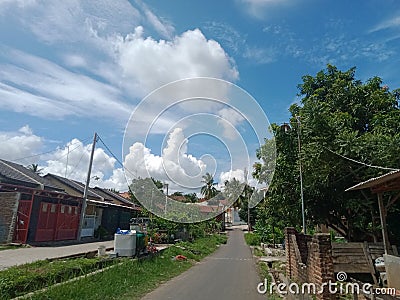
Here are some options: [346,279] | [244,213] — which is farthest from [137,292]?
[244,213]

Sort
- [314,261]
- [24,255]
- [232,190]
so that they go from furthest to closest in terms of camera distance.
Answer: [232,190], [24,255], [314,261]

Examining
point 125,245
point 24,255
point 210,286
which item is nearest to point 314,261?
point 210,286

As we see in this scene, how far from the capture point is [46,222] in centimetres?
1451

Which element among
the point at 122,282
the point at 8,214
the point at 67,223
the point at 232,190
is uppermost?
the point at 232,190

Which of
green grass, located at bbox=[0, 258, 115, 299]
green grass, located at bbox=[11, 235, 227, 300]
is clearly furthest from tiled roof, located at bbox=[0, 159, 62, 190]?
green grass, located at bbox=[0, 258, 115, 299]

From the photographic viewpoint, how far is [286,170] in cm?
1150

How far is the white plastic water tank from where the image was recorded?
388 inches

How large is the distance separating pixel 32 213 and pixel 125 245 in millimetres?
6357

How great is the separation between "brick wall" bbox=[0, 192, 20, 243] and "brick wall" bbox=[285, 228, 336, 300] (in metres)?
12.0

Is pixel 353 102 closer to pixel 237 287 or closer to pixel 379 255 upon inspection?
pixel 379 255

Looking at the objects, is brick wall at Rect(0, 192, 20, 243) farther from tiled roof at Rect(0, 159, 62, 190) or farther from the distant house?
the distant house

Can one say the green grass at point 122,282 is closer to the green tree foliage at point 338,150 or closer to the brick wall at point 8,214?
the green tree foliage at point 338,150

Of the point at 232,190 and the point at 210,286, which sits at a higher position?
the point at 232,190

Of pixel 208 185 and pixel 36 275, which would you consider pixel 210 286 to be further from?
pixel 208 185
